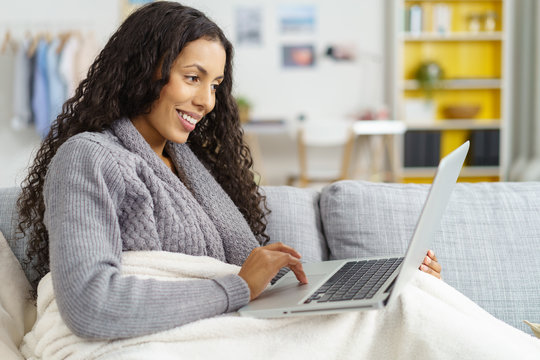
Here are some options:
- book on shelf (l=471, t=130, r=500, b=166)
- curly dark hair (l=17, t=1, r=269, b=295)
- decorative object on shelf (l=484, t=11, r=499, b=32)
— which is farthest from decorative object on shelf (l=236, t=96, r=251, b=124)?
curly dark hair (l=17, t=1, r=269, b=295)

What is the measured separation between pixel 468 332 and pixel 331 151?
4684mm

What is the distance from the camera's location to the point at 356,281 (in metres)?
1.15

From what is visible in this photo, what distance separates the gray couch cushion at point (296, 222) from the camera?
1604mm

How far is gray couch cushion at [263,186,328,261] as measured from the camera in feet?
5.26

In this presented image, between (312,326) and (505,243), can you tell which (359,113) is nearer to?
(505,243)

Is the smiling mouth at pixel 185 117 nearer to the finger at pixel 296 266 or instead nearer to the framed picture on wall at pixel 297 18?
the finger at pixel 296 266

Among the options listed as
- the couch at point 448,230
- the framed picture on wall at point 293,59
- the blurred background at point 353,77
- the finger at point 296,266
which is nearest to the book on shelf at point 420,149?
the blurred background at point 353,77

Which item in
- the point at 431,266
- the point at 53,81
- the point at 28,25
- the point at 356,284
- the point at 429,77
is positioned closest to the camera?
the point at 356,284

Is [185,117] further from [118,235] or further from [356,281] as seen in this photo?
[356,281]

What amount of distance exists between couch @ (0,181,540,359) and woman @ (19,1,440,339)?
11cm

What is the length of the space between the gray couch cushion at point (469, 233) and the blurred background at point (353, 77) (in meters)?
3.08

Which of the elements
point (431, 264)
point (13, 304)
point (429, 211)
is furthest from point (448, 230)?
point (13, 304)

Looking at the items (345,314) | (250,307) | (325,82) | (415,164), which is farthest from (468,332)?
(325,82)

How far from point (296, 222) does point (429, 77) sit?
382cm
